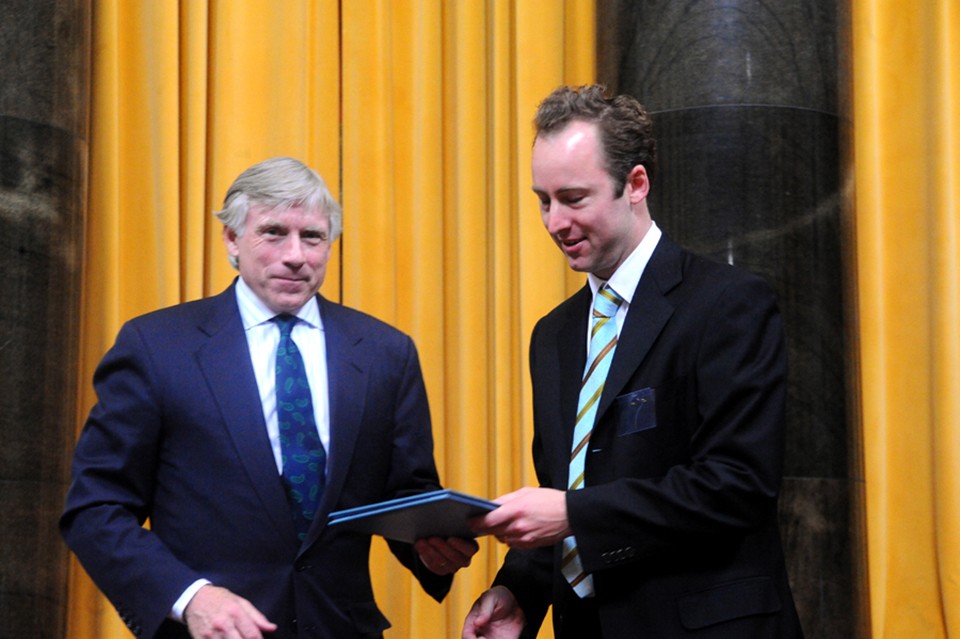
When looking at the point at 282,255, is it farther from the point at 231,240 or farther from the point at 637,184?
the point at 637,184

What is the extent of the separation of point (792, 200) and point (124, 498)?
7.82 ft

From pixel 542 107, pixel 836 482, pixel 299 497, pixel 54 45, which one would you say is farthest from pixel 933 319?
pixel 54 45

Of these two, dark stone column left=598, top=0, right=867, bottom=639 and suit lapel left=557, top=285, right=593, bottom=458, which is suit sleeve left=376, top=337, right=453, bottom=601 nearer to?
suit lapel left=557, top=285, right=593, bottom=458

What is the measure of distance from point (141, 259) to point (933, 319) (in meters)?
2.89

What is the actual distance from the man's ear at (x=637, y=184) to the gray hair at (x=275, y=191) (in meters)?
0.74

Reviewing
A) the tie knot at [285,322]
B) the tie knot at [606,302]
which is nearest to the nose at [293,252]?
the tie knot at [285,322]

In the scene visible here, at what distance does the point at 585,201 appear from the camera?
285 cm

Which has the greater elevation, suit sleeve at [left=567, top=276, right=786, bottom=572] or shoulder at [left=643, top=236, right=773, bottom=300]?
shoulder at [left=643, top=236, right=773, bottom=300]

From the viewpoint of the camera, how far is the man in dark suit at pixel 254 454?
283cm

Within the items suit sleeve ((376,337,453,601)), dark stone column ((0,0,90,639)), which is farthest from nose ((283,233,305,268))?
dark stone column ((0,0,90,639))

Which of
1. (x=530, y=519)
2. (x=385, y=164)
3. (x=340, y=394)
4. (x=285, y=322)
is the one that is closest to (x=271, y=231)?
(x=285, y=322)

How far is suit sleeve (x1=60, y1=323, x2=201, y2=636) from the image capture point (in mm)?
2773

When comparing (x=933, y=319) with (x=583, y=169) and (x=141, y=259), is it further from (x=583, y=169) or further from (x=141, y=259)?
(x=141, y=259)

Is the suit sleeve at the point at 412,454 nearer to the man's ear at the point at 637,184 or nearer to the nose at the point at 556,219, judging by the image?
the nose at the point at 556,219
